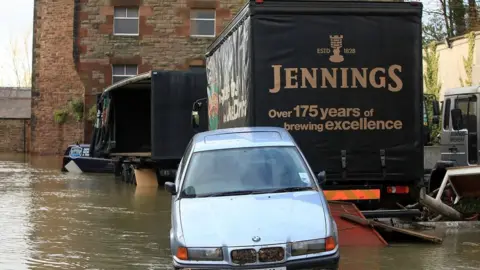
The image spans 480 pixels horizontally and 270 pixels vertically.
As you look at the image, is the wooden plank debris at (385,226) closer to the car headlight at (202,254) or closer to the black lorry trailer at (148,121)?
the car headlight at (202,254)

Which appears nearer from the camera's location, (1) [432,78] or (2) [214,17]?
(1) [432,78]

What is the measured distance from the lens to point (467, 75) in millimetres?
25422

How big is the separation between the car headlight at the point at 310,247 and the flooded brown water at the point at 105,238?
2.05 meters

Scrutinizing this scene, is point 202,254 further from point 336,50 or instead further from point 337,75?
point 336,50

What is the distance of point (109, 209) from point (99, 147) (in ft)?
39.2

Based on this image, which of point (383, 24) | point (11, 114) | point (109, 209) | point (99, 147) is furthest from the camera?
point (11, 114)

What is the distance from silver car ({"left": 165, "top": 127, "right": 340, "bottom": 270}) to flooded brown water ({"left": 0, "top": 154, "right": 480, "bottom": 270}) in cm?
156

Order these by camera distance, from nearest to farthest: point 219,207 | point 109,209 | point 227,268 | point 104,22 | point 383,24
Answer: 1. point 227,268
2. point 219,207
3. point 383,24
4. point 109,209
5. point 104,22

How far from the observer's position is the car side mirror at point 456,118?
13.7m

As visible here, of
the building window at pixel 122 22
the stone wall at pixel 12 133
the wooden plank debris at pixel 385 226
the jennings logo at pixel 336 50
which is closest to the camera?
the wooden plank debris at pixel 385 226

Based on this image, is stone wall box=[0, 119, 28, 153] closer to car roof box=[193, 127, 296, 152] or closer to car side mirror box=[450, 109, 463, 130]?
car side mirror box=[450, 109, 463, 130]

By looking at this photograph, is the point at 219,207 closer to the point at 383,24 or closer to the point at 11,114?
the point at 383,24

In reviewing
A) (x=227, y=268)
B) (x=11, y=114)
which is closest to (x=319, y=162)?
(x=227, y=268)

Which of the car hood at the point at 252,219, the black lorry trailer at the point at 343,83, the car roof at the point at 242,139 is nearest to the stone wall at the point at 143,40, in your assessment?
the black lorry trailer at the point at 343,83
